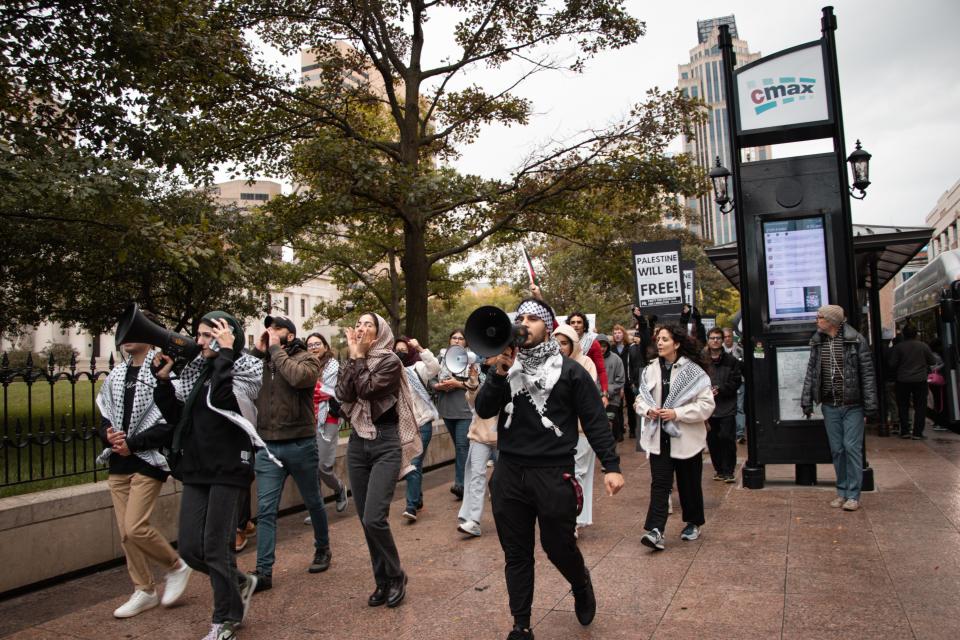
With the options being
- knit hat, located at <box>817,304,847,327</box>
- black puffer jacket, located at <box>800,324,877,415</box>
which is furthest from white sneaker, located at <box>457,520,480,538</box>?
knit hat, located at <box>817,304,847,327</box>

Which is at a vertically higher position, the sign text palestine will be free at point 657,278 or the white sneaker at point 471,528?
the sign text palestine will be free at point 657,278

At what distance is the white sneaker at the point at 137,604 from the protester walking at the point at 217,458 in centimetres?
82

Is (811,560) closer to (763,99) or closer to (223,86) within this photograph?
(763,99)

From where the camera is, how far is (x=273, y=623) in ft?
15.7

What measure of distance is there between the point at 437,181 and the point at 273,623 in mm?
8841

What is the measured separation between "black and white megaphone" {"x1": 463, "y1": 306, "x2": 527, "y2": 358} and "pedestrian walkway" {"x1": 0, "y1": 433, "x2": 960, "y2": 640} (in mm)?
1702

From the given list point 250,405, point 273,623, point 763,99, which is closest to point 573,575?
point 273,623

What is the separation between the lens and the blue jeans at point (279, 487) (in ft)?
18.1

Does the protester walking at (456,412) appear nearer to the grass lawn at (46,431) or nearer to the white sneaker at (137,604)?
the grass lawn at (46,431)

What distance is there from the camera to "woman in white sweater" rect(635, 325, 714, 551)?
6227 millimetres

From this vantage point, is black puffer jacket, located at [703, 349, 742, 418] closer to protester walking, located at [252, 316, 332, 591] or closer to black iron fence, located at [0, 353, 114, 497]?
protester walking, located at [252, 316, 332, 591]

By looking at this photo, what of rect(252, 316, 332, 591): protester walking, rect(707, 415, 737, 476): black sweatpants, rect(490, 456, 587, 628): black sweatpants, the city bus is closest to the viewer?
rect(490, 456, 587, 628): black sweatpants

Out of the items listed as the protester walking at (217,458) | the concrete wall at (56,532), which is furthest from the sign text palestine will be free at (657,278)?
the protester walking at (217,458)

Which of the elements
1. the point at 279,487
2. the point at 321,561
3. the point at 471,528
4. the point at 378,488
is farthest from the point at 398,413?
the point at 471,528
